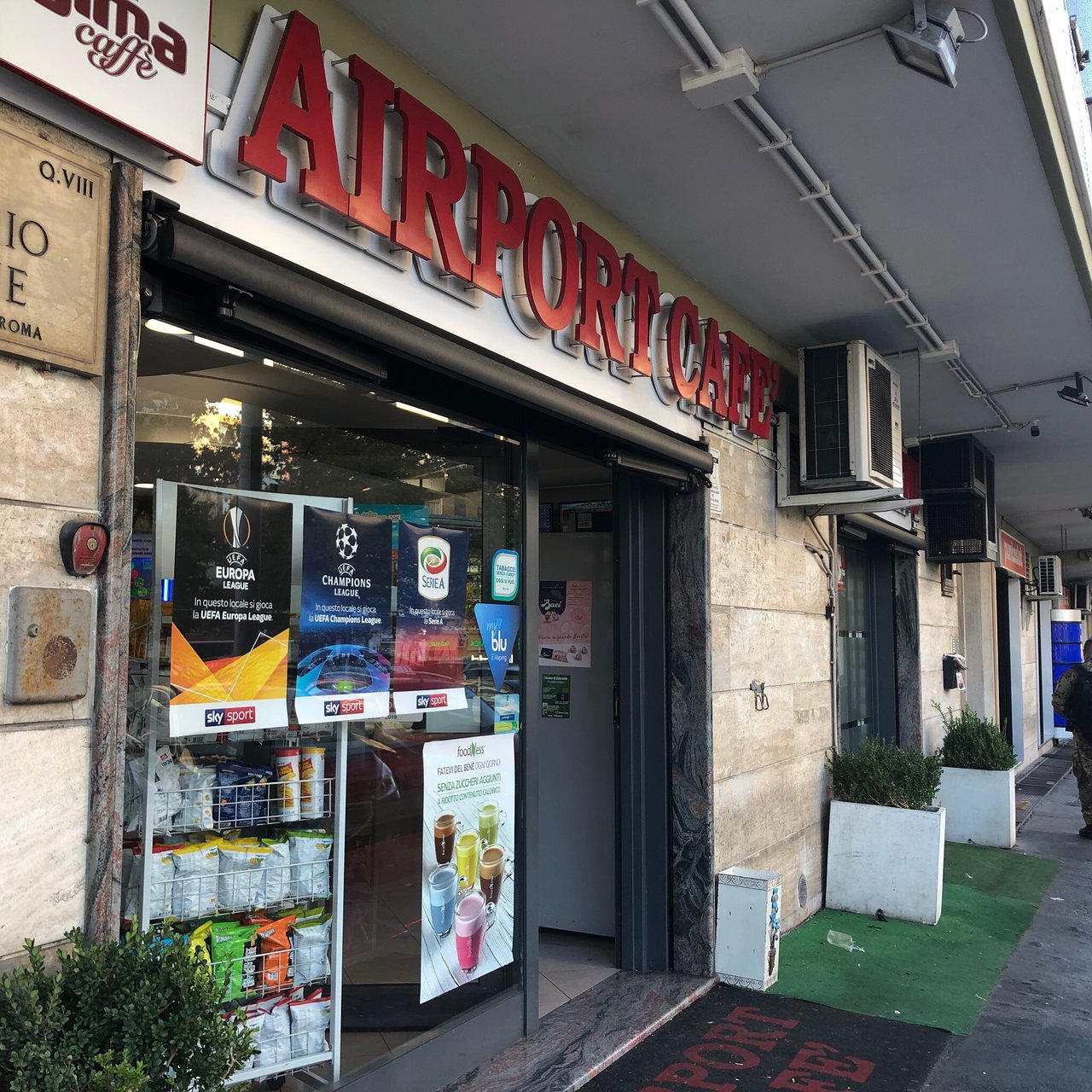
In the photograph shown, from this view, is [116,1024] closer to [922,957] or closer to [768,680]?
[768,680]

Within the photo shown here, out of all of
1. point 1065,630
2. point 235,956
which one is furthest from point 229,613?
point 1065,630

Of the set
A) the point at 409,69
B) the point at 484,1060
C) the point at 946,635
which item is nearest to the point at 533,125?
the point at 409,69

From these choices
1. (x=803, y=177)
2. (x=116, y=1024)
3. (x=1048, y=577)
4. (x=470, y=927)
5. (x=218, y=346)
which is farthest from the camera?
(x=1048, y=577)

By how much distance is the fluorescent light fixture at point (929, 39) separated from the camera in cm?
265

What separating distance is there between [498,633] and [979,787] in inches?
230

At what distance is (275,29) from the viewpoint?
2.45 m

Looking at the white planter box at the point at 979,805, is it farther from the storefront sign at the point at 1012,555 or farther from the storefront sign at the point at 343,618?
the storefront sign at the point at 343,618

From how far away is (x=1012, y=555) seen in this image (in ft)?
42.6

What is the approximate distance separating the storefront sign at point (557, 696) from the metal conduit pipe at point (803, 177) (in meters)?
2.57

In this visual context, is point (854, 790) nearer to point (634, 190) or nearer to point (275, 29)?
point (634, 190)

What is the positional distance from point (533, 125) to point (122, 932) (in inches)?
111

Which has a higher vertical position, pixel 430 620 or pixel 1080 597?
pixel 1080 597

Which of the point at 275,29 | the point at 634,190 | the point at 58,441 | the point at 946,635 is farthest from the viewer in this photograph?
the point at 946,635

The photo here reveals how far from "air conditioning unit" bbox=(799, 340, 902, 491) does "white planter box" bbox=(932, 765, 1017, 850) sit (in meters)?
3.44
